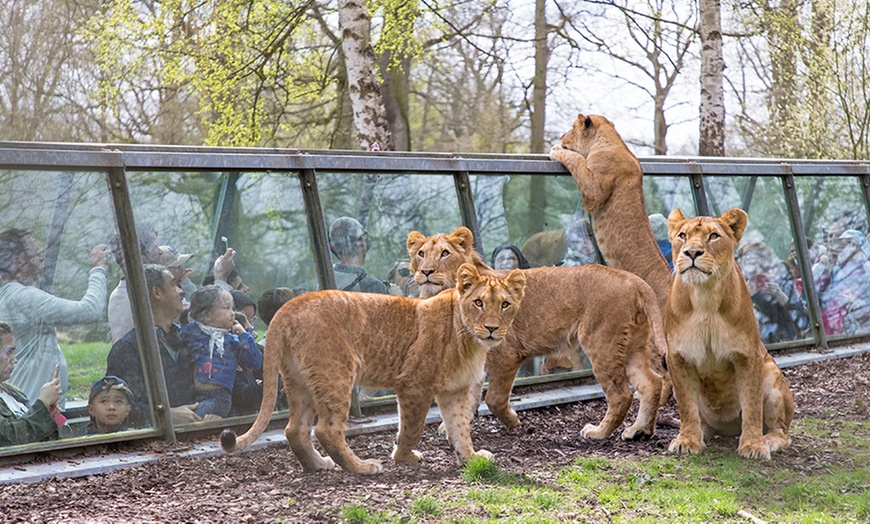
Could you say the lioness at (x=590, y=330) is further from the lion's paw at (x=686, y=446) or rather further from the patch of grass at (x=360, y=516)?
the patch of grass at (x=360, y=516)

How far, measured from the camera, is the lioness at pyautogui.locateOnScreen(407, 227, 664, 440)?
295 inches

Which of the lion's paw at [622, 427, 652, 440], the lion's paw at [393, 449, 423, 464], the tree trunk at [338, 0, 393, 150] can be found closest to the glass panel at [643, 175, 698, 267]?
the lion's paw at [622, 427, 652, 440]

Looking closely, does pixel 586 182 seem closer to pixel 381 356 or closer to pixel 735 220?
pixel 735 220

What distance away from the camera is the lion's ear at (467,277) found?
6.35 metres

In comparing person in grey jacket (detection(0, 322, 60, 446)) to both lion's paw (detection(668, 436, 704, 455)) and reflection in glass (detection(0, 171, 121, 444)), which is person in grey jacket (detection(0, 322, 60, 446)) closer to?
reflection in glass (detection(0, 171, 121, 444))

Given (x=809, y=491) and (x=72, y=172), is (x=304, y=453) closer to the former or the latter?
Result: (x=72, y=172)

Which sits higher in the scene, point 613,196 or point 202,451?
point 613,196

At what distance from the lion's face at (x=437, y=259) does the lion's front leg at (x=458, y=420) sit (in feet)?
3.29

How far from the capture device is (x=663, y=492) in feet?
19.0

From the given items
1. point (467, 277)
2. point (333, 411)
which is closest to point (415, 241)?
point (467, 277)

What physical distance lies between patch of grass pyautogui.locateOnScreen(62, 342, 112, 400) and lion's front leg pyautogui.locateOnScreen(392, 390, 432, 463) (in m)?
1.96

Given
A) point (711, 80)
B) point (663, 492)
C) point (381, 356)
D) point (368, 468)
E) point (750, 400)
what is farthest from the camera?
point (711, 80)

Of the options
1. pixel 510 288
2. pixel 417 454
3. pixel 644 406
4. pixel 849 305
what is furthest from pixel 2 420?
pixel 849 305

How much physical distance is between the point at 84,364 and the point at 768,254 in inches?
301
